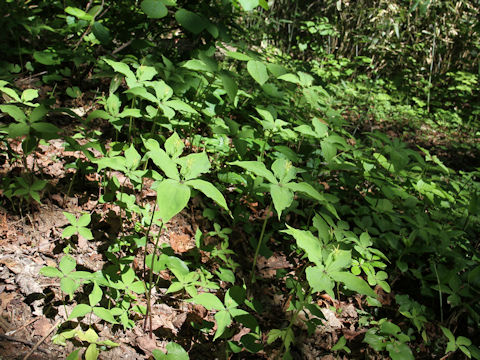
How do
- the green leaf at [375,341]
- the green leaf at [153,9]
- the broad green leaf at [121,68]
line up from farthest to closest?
the green leaf at [153,9] < the broad green leaf at [121,68] < the green leaf at [375,341]

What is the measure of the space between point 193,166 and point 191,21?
1372 mm

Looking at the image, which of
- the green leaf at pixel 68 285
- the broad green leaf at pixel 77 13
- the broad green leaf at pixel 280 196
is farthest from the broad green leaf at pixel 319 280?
the broad green leaf at pixel 77 13

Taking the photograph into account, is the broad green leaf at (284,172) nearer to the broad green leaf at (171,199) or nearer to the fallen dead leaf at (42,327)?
the broad green leaf at (171,199)

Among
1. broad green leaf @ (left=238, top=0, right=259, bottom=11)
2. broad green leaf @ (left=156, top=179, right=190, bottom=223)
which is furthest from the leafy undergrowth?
broad green leaf @ (left=238, top=0, right=259, bottom=11)

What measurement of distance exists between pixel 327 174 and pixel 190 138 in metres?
1.21

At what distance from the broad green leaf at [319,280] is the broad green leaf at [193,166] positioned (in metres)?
0.57

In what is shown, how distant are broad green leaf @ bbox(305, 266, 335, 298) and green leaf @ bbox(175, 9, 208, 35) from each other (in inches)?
67.6

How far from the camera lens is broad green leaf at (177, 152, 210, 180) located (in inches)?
49.3

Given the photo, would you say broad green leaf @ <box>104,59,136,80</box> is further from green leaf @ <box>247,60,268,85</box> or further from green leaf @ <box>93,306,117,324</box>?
green leaf @ <box>93,306,117,324</box>

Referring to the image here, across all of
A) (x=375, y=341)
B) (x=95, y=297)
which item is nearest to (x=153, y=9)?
(x=95, y=297)

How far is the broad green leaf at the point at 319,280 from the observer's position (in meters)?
1.21

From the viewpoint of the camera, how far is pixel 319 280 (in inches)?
49.0

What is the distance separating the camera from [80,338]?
130cm

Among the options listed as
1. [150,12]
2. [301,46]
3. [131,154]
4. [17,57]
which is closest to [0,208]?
[131,154]
